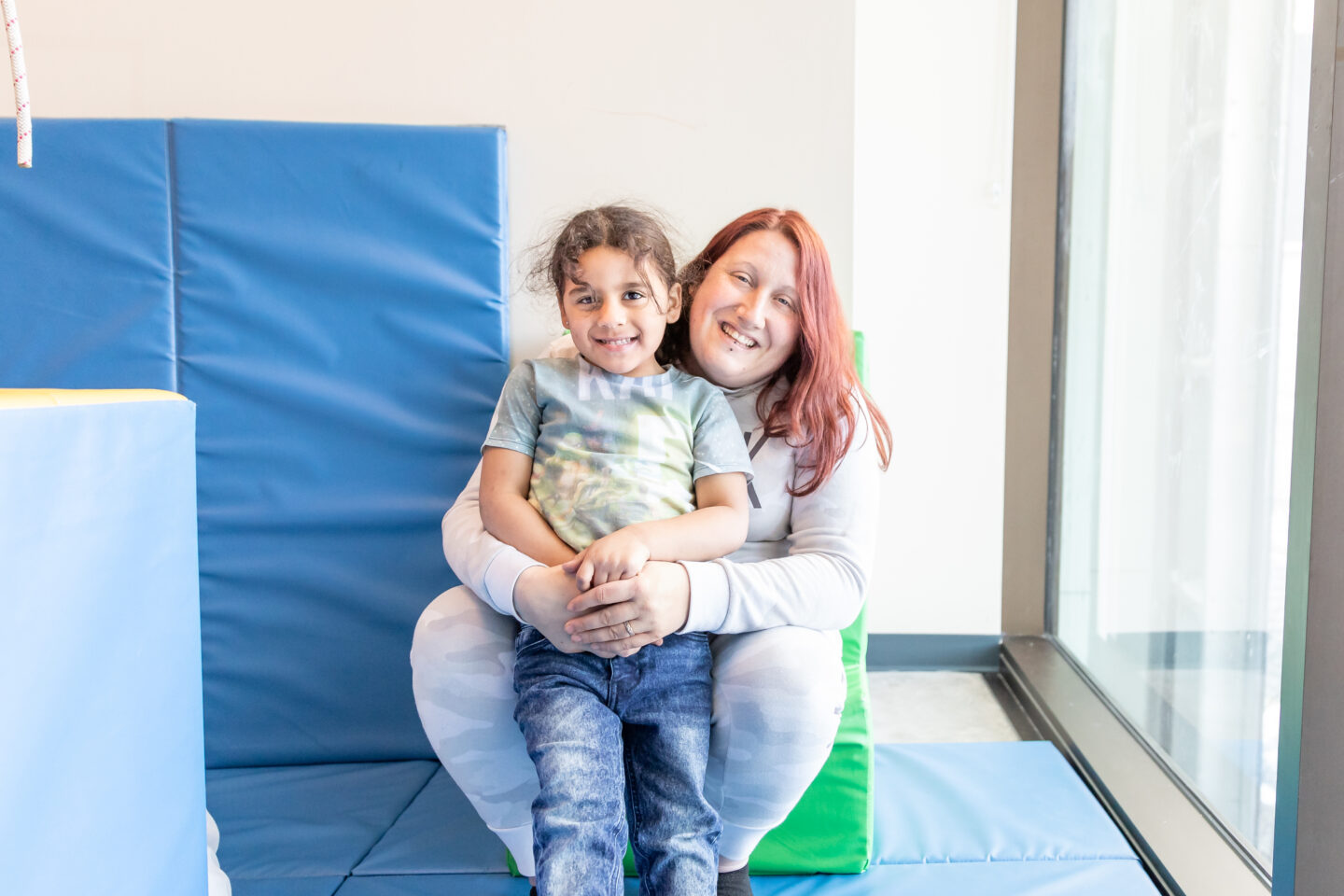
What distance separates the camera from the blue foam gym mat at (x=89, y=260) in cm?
180

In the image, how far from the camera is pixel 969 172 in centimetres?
251

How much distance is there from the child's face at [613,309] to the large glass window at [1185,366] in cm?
92

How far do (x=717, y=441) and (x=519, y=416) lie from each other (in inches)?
11.6

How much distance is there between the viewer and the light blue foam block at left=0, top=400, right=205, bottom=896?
0.78 metres

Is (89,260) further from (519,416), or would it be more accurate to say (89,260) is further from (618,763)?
(618,763)

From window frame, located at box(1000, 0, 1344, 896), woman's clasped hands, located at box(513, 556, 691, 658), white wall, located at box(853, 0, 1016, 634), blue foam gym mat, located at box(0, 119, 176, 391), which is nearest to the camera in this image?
window frame, located at box(1000, 0, 1344, 896)

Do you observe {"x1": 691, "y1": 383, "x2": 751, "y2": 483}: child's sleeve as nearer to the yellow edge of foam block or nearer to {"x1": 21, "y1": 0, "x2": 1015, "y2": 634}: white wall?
{"x1": 21, "y1": 0, "x2": 1015, "y2": 634}: white wall

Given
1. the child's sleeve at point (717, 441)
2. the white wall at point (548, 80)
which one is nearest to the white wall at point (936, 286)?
the white wall at point (548, 80)

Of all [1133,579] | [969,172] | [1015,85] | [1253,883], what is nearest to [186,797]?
[1253,883]

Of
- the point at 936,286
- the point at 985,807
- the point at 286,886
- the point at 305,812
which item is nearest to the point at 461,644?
the point at 286,886

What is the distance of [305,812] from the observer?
1.75m

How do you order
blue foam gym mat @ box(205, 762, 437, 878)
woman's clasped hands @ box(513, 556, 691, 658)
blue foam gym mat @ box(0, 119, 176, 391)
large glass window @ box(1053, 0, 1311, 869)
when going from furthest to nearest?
blue foam gym mat @ box(0, 119, 176, 391)
blue foam gym mat @ box(205, 762, 437, 878)
large glass window @ box(1053, 0, 1311, 869)
woman's clasped hands @ box(513, 556, 691, 658)

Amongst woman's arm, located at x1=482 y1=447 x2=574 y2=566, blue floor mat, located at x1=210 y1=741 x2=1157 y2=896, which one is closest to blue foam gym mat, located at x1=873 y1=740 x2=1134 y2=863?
blue floor mat, located at x1=210 y1=741 x2=1157 y2=896

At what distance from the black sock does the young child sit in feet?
0.62
